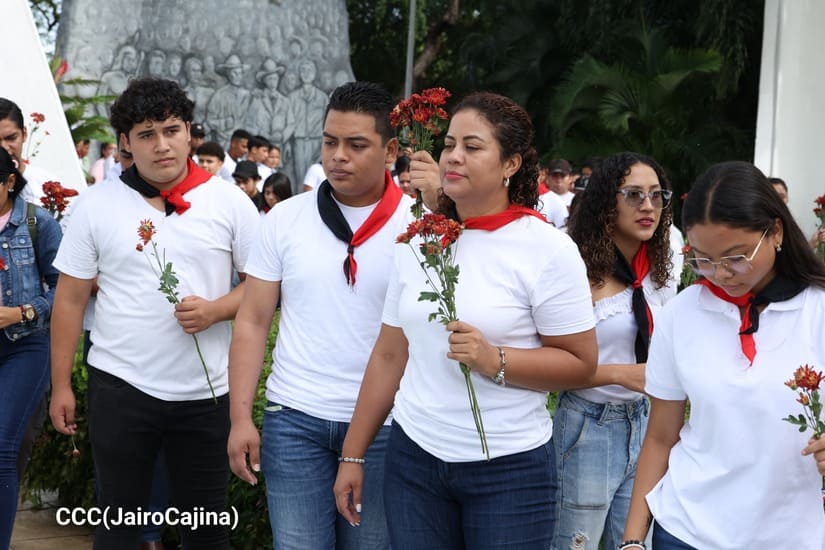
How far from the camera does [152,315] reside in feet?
13.6

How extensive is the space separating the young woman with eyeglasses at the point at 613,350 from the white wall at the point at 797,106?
10474mm

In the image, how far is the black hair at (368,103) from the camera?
3.63 metres

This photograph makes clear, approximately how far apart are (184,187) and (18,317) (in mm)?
895

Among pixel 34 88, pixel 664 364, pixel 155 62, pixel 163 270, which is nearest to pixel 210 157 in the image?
pixel 34 88

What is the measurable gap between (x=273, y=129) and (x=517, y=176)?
17338 mm

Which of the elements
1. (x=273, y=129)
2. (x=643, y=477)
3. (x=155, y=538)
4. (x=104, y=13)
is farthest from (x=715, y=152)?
(x=643, y=477)

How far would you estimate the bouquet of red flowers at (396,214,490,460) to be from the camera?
289 centimetres

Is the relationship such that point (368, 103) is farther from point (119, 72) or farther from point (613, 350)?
point (119, 72)

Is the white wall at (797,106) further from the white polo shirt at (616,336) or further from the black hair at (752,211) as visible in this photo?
the black hair at (752,211)

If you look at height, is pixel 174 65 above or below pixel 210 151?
above

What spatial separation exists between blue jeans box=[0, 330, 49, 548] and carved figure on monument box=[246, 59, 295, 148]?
1569cm

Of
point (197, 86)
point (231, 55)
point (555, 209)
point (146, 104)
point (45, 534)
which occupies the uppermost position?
point (231, 55)

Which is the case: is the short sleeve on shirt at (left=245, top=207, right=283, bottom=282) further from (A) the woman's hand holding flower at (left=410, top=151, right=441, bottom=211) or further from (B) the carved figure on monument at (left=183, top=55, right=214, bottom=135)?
(B) the carved figure on monument at (left=183, top=55, right=214, bottom=135)

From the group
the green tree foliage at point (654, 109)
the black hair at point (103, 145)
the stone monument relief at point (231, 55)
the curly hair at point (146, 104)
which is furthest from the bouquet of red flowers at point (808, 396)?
the stone monument relief at point (231, 55)
